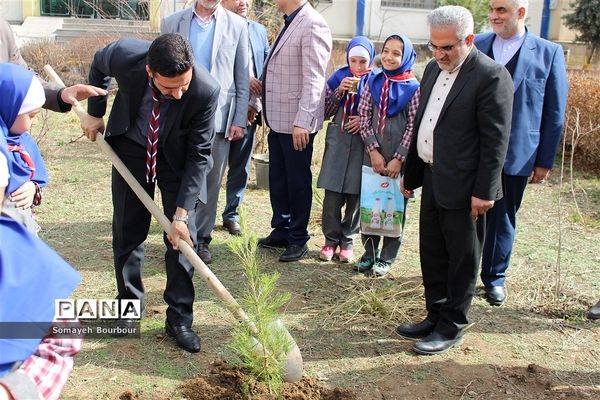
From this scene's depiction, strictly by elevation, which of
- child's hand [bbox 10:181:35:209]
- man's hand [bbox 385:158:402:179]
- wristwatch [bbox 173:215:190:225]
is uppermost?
child's hand [bbox 10:181:35:209]

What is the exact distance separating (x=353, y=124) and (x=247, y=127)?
113 centimetres

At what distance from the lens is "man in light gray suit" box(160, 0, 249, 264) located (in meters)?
4.87

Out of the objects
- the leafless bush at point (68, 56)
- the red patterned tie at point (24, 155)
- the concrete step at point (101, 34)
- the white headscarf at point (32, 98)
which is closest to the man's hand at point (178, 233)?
the red patterned tie at point (24, 155)

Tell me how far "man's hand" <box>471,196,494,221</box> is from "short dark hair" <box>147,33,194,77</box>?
1.68 metres

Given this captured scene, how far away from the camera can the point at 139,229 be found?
382cm

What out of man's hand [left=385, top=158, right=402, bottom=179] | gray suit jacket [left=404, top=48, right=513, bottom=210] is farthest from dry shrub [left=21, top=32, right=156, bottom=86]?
gray suit jacket [left=404, top=48, right=513, bottom=210]

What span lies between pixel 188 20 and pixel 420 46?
1605 centimetres

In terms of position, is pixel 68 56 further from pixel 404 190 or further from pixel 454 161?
pixel 454 161

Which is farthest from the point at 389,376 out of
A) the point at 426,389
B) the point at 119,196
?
the point at 119,196

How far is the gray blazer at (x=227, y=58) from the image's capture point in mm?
4871

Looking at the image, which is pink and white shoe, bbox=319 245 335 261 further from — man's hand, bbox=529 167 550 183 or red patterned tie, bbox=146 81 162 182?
red patterned tie, bbox=146 81 162 182

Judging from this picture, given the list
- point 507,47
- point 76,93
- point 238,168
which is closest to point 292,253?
point 238,168

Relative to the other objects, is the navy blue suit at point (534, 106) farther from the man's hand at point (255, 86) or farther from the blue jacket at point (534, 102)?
the man's hand at point (255, 86)

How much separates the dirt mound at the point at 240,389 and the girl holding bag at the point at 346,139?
6.15ft
